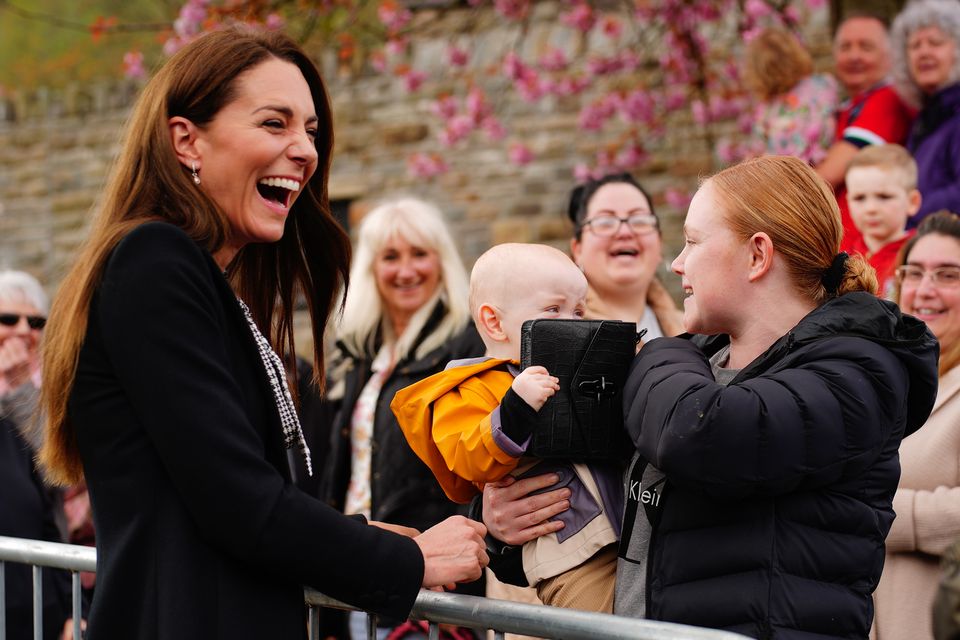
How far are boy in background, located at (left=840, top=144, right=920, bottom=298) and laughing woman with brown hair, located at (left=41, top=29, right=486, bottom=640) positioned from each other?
297cm

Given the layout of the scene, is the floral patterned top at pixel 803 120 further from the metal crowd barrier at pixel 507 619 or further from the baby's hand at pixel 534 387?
the metal crowd barrier at pixel 507 619

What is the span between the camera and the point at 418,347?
480 centimetres

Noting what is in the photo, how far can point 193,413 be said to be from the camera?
2086mm

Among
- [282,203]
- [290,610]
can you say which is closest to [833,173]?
[282,203]

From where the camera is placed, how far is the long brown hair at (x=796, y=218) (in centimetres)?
241

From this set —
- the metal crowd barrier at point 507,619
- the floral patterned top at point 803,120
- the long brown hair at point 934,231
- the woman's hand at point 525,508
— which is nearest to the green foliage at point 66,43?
the floral patterned top at point 803,120

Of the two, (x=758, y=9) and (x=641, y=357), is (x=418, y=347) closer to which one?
(x=641, y=357)

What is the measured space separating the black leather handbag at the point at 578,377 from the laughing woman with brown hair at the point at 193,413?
267 mm

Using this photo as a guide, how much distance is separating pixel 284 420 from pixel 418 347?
2447 mm

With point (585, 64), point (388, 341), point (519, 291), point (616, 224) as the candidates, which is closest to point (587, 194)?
point (616, 224)

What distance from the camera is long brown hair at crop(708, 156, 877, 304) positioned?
2.41 m

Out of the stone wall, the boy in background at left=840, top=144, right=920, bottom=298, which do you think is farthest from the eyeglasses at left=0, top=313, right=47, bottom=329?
the stone wall

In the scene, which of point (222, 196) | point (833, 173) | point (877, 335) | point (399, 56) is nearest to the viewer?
point (877, 335)

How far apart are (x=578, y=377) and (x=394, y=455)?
2.20m
